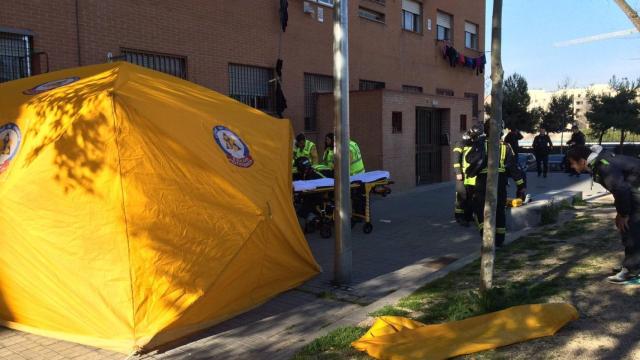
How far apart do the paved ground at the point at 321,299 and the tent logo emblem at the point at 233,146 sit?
149 centimetres

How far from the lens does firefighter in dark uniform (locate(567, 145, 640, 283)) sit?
17.6ft

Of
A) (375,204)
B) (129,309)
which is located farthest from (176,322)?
(375,204)

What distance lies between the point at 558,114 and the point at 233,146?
40909 mm

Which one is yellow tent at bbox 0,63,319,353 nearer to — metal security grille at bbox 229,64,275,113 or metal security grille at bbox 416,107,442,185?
metal security grille at bbox 229,64,275,113

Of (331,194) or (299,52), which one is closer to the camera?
(331,194)

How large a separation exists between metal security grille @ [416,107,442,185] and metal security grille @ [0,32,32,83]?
1035 cm

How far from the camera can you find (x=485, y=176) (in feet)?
26.1

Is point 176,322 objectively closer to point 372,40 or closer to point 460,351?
point 460,351

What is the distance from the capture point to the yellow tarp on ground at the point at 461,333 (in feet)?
13.1

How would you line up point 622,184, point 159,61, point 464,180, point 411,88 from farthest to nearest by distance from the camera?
point 411,88 → point 159,61 → point 464,180 → point 622,184

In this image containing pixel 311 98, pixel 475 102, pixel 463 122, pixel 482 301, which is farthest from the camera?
pixel 475 102

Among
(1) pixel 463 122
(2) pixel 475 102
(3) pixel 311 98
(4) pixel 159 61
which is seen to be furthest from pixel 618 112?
(4) pixel 159 61

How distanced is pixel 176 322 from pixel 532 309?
3.00 metres

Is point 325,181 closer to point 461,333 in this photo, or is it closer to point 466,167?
point 466,167
